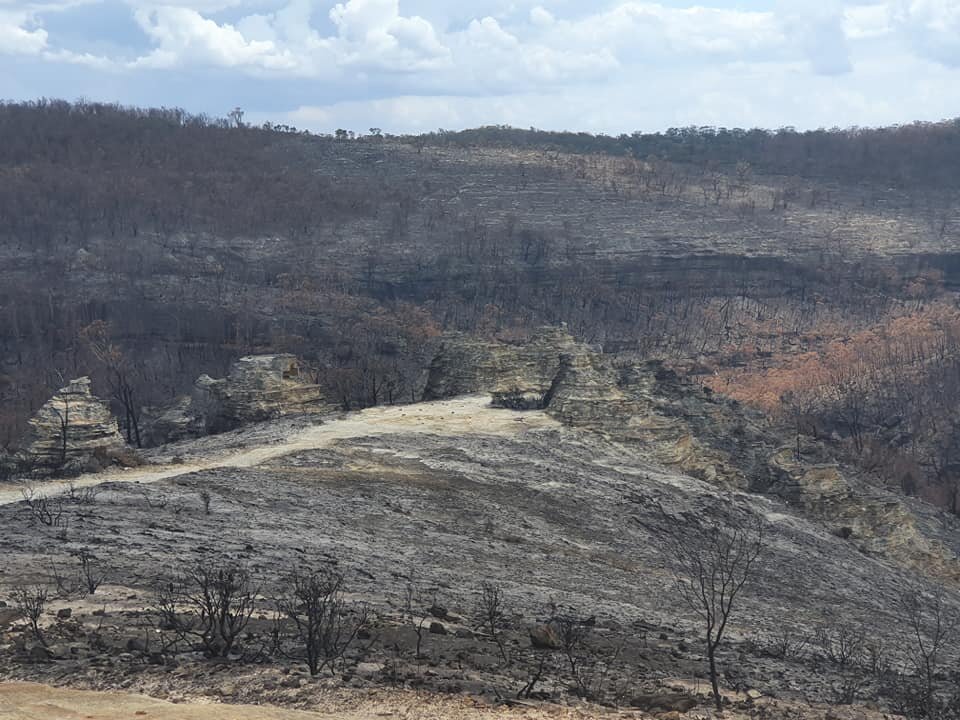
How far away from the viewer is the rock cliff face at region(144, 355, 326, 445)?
3766cm

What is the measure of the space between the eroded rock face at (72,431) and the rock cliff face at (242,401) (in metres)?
7.51

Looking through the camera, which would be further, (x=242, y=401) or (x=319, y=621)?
(x=242, y=401)

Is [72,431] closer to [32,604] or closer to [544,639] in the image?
[32,604]

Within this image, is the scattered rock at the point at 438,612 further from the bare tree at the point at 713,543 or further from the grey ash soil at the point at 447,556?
the bare tree at the point at 713,543

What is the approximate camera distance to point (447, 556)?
2289 cm

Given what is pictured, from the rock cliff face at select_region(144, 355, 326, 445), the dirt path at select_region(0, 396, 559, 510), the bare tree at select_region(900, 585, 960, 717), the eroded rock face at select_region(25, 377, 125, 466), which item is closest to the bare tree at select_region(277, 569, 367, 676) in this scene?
the dirt path at select_region(0, 396, 559, 510)

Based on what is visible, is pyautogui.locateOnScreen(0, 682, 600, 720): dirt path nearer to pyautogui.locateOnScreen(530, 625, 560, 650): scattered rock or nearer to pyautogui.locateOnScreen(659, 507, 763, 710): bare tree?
pyautogui.locateOnScreen(530, 625, 560, 650): scattered rock

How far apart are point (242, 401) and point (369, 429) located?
23.4ft

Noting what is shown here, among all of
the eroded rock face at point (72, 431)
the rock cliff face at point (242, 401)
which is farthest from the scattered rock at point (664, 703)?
the rock cliff face at point (242, 401)

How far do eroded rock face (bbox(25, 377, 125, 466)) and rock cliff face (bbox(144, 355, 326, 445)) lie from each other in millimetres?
7511

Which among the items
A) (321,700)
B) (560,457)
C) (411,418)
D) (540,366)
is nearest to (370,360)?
(540,366)

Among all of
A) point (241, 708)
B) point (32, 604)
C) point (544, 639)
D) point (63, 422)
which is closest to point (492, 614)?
point (544, 639)

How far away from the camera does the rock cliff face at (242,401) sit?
124 feet

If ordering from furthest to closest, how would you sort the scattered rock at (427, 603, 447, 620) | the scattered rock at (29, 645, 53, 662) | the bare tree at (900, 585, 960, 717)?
the bare tree at (900, 585, 960, 717)
the scattered rock at (427, 603, 447, 620)
the scattered rock at (29, 645, 53, 662)
